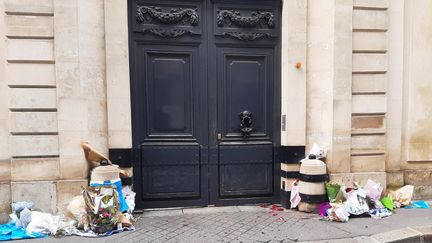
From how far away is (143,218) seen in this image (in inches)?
191

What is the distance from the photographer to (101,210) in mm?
4176

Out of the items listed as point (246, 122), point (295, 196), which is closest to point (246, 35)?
point (246, 122)

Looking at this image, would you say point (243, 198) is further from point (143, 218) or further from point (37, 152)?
point (37, 152)

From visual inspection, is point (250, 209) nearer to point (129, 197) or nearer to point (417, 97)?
point (129, 197)

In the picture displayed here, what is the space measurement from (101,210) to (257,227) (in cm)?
223

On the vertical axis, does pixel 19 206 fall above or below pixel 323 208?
above

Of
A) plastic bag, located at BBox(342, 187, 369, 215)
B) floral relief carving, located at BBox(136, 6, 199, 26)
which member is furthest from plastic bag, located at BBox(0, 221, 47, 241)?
plastic bag, located at BBox(342, 187, 369, 215)

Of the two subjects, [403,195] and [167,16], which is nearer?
[167,16]

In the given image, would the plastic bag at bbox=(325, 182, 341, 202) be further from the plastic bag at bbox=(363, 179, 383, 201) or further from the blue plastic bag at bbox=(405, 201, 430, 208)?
the blue plastic bag at bbox=(405, 201, 430, 208)

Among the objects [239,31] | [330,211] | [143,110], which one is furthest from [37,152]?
[330,211]

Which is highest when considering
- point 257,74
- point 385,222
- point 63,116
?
point 257,74

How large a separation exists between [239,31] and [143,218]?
3547mm

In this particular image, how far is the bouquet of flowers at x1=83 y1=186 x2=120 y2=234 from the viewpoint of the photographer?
416 centimetres

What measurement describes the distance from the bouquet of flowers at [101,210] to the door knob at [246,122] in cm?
242
